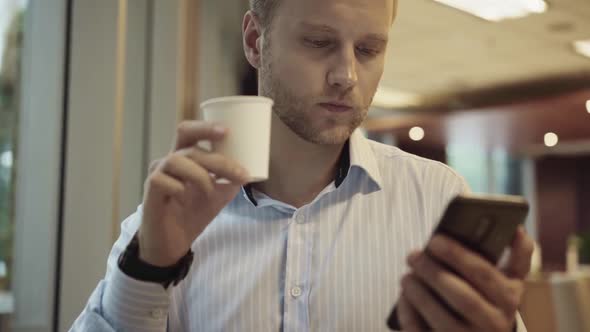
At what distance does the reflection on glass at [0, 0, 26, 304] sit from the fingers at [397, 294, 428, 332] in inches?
52.5

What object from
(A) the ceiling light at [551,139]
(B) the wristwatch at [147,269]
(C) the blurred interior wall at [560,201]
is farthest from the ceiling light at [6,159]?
(C) the blurred interior wall at [560,201]

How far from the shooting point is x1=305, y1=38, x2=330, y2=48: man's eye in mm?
1183

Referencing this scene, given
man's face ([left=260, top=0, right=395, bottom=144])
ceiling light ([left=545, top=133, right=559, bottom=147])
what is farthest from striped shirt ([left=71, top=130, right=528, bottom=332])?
ceiling light ([left=545, top=133, right=559, bottom=147])

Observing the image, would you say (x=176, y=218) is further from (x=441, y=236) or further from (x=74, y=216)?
(x=74, y=216)

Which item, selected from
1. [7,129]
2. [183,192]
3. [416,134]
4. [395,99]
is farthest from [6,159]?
[416,134]

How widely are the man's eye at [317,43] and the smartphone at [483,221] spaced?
1.75ft

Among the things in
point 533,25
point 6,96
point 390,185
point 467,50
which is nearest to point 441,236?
point 390,185

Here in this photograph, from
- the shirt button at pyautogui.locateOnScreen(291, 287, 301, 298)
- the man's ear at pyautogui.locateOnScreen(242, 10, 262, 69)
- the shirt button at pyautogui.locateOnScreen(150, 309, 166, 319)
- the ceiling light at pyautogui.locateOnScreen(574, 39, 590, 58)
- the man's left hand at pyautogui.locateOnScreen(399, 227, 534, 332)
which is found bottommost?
the shirt button at pyautogui.locateOnScreen(150, 309, 166, 319)

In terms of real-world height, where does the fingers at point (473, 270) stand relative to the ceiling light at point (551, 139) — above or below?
below

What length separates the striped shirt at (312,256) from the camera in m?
1.16

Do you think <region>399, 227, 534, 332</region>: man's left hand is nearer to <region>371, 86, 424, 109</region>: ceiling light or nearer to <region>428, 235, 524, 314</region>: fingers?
<region>428, 235, 524, 314</region>: fingers

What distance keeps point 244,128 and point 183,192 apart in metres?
A: 0.14

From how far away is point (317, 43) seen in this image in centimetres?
119

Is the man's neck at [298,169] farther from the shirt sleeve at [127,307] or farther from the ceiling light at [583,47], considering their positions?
the ceiling light at [583,47]
